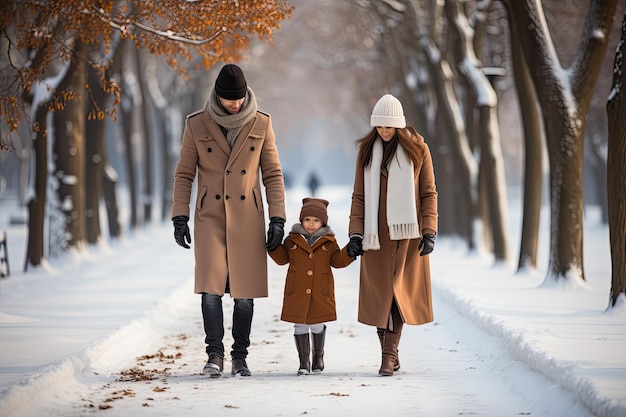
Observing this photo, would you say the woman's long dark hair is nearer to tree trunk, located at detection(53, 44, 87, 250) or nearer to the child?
the child

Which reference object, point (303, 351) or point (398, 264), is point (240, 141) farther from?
point (303, 351)

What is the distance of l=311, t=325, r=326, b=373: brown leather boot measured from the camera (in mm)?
8602

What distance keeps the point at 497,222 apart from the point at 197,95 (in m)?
22.0

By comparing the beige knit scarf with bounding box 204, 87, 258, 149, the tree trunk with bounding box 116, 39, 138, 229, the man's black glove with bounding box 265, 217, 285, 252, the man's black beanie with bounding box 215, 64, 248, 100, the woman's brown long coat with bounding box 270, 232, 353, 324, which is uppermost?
the tree trunk with bounding box 116, 39, 138, 229

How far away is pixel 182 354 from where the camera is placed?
32.6ft

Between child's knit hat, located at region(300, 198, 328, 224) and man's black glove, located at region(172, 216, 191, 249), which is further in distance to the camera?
child's knit hat, located at region(300, 198, 328, 224)

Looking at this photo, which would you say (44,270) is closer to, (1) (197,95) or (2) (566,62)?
(2) (566,62)

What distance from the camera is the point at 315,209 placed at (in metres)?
8.55

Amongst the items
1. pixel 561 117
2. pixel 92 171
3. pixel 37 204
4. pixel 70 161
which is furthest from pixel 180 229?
pixel 92 171

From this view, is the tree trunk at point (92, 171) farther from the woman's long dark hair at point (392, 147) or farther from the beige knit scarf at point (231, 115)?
the woman's long dark hair at point (392, 147)

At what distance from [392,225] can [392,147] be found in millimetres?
623

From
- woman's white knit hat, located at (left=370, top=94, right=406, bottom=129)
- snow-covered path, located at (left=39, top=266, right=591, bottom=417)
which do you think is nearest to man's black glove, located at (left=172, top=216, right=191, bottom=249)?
snow-covered path, located at (left=39, top=266, right=591, bottom=417)

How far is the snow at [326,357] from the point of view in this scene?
7168 millimetres

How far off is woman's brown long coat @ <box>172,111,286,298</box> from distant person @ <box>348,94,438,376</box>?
0.68m
